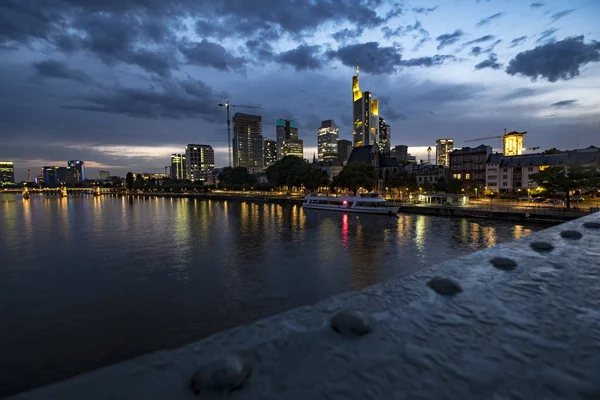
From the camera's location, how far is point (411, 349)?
5.47 metres

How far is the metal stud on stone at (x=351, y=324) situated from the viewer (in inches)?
232

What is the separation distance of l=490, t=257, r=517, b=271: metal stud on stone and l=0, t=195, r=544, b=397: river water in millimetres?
12372

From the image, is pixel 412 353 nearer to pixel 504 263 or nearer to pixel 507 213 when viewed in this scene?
pixel 504 263

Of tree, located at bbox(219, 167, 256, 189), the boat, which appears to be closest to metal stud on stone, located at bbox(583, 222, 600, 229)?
the boat

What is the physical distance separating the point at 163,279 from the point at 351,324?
909 inches

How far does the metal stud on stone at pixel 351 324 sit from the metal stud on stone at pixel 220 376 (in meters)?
2.09

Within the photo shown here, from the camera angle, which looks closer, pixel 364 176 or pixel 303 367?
pixel 303 367

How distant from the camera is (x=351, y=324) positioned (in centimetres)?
595

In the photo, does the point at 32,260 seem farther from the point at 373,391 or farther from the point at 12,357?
the point at 373,391

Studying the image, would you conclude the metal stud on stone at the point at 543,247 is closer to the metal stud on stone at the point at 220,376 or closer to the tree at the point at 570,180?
the metal stud on stone at the point at 220,376

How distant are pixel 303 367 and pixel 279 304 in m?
15.4

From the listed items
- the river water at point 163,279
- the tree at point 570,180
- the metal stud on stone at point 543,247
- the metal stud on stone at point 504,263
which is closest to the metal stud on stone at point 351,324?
the metal stud on stone at point 504,263

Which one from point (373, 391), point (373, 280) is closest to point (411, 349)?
point (373, 391)

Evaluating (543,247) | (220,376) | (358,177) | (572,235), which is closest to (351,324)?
(220,376)
